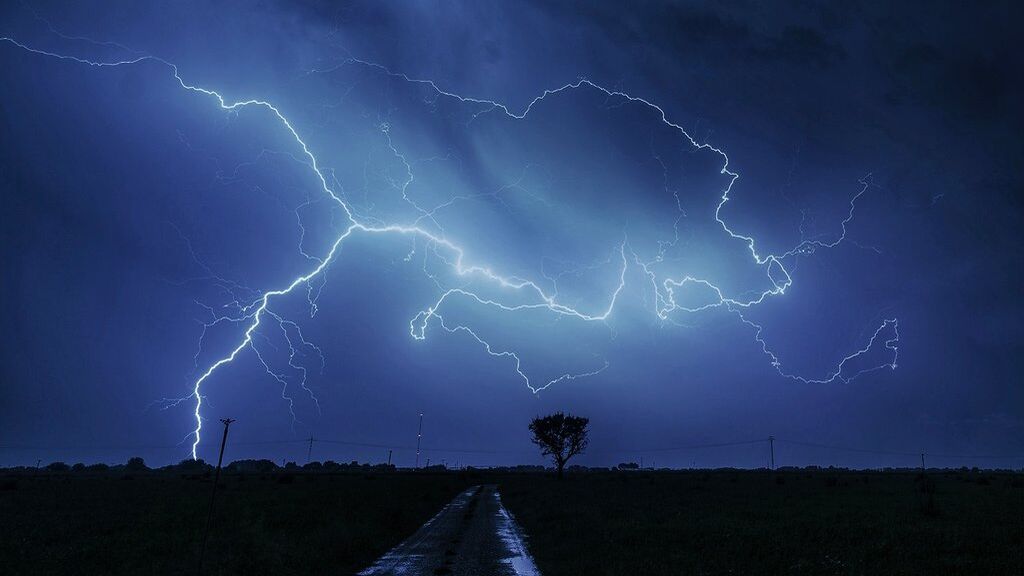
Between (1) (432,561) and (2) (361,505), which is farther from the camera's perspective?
(2) (361,505)

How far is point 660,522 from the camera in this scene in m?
19.8

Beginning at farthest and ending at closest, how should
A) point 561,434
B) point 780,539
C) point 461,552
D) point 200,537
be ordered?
point 561,434 → point 200,537 → point 780,539 → point 461,552

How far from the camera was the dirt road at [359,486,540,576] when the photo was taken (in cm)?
1209

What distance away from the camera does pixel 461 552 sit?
14.5 m

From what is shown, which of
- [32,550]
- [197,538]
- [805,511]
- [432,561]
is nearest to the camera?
[432,561]

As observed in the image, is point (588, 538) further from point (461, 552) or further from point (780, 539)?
point (780, 539)

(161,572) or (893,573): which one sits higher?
(893,573)

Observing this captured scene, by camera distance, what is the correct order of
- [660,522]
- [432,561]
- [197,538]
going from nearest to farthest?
[432,561]
[197,538]
[660,522]

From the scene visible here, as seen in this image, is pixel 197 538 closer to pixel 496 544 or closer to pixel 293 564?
pixel 293 564

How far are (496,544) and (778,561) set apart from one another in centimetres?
772

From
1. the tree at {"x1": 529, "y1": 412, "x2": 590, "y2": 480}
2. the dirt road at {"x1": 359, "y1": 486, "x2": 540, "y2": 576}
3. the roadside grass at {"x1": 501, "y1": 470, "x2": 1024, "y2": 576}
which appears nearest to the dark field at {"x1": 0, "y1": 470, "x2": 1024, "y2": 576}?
the roadside grass at {"x1": 501, "y1": 470, "x2": 1024, "y2": 576}

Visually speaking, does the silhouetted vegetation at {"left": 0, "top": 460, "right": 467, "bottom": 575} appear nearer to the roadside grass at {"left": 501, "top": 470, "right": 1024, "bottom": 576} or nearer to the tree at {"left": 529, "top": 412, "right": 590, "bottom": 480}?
the roadside grass at {"left": 501, "top": 470, "right": 1024, "bottom": 576}

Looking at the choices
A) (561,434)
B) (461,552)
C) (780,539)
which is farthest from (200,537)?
(561,434)

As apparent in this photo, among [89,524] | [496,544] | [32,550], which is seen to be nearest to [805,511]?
[496,544]
